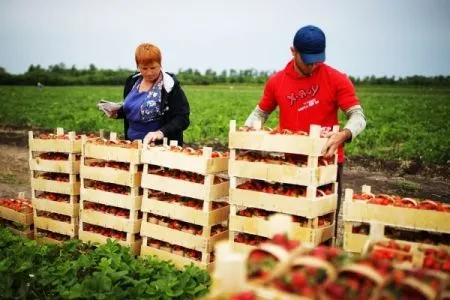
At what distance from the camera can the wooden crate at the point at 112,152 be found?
5441mm

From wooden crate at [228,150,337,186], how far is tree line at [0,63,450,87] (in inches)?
2873

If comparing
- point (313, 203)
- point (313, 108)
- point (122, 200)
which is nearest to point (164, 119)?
point (122, 200)

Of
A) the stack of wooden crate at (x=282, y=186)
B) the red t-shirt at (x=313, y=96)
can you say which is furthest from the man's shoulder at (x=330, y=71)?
the stack of wooden crate at (x=282, y=186)

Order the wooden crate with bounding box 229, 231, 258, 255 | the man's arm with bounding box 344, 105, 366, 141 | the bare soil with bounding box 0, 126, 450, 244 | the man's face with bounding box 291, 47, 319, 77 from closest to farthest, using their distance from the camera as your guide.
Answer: the man's arm with bounding box 344, 105, 366, 141
the man's face with bounding box 291, 47, 319, 77
the wooden crate with bounding box 229, 231, 258, 255
the bare soil with bounding box 0, 126, 450, 244

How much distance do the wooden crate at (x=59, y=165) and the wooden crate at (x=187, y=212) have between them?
50.9 inches

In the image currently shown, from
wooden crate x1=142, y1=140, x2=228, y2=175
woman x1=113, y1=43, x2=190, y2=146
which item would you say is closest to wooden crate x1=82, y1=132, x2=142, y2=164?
wooden crate x1=142, y1=140, x2=228, y2=175

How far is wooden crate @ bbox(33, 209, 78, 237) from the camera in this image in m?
6.18

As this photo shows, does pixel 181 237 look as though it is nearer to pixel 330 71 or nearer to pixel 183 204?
pixel 183 204

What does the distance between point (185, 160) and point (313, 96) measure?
1.47 m

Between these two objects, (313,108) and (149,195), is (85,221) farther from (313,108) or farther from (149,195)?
(313,108)

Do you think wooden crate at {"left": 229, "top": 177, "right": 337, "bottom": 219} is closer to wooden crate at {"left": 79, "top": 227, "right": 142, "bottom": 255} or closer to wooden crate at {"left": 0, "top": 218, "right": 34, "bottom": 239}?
wooden crate at {"left": 79, "top": 227, "right": 142, "bottom": 255}

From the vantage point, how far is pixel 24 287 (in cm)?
426

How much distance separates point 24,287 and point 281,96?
2989 millimetres

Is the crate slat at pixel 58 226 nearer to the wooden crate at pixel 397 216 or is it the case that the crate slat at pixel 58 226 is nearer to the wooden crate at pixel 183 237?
the wooden crate at pixel 183 237
